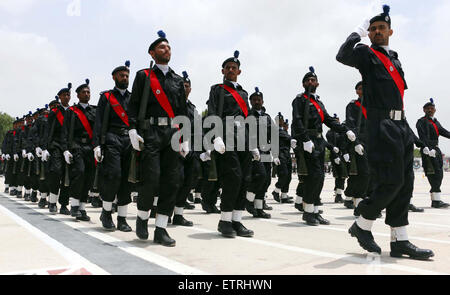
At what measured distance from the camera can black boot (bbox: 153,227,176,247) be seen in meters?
4.92

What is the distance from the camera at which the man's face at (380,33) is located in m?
4.58

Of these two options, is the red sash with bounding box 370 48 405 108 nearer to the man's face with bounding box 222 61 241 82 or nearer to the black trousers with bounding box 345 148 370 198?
the man's face with bounding box 222 61 241 82

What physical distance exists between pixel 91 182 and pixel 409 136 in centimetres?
597

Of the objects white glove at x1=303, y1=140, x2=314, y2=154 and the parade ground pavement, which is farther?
white glove at x1=303, y1=140, x2=314, y2=154

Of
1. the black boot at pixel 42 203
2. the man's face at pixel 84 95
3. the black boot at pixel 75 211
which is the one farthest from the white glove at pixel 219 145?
the black boot at pixel 42 203

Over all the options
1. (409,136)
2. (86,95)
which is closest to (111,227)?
(86,95)

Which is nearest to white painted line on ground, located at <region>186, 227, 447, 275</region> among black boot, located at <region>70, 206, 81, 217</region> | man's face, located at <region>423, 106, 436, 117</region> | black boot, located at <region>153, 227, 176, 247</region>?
black boot, located at <region>153, 227, 176, 247</region>

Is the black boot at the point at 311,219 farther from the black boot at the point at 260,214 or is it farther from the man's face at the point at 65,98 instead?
the man's face at the point at 65,98

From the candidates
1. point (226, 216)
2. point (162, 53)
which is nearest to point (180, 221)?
point (226, 216)

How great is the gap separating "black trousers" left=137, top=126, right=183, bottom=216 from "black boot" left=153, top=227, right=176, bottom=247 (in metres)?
0.23

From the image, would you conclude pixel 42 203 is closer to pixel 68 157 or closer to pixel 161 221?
pixel 68 157

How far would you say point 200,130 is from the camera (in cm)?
904
